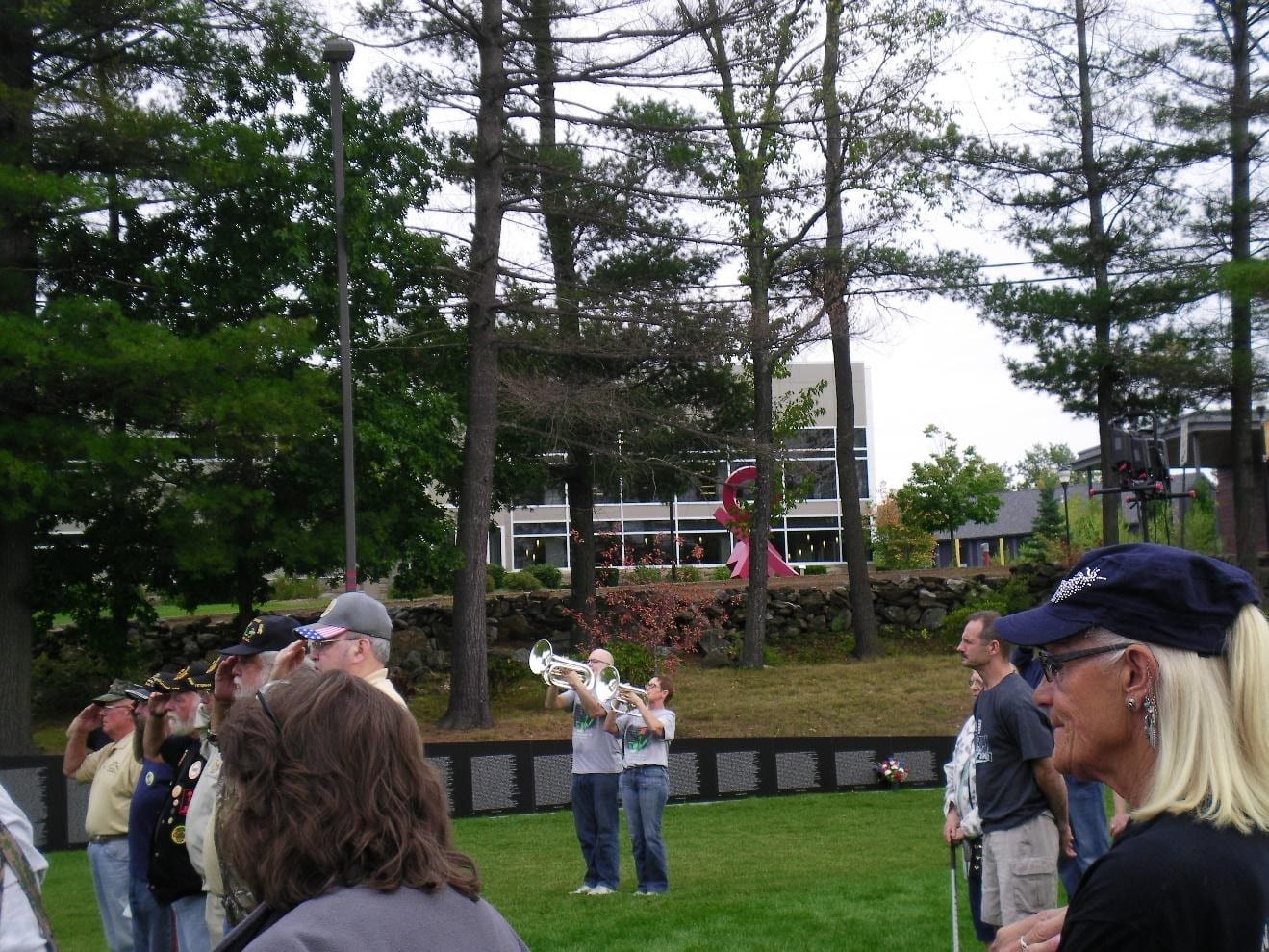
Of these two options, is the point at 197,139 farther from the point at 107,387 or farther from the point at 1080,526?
the point at 1080,526

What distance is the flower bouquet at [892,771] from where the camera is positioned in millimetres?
17797

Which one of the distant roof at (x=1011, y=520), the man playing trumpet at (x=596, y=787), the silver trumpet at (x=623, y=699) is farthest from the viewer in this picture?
the distant roof at (x=1011, y=520)

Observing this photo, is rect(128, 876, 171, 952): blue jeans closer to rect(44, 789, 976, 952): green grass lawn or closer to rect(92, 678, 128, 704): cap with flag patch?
rect(92, 678, 128, 704): cap with flag patch

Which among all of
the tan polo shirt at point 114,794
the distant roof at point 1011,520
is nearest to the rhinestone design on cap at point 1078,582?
the tan polo shirt at point 114,794

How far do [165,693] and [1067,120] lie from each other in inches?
938

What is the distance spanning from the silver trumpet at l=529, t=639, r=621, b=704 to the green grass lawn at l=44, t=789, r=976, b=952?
1.67 meters

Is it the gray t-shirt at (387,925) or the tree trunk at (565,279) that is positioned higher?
the tree trunk at (565,279)

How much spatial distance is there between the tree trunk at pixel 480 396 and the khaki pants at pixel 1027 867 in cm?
1647

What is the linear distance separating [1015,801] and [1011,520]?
7149 cm

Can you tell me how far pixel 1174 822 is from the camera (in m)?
2.06

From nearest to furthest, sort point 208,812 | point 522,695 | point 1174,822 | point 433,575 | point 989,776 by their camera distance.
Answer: point 1174,822 → point 208,812 → point 989,776 → point 433,575 → point 522,695

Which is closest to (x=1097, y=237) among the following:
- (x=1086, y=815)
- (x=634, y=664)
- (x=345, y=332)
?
(x=634, y=664)

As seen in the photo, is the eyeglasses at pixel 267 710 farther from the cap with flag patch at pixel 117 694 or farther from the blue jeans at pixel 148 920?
the cap with flag patch at pixel 117 694

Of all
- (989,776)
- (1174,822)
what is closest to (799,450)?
(989,776)
